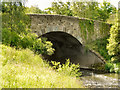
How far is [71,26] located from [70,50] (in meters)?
6.22

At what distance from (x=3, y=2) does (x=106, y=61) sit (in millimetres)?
11544

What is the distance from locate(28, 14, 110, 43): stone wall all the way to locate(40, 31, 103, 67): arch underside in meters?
0.84

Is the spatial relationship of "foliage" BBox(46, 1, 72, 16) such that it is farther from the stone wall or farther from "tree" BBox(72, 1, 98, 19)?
the stone wall

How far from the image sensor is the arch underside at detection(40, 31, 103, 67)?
1710 cm

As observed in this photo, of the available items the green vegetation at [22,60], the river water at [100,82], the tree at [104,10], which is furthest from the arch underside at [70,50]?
the tree at [104,10]

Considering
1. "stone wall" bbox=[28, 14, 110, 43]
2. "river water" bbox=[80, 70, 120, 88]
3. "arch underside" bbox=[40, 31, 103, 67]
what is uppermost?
"stone wall" bbox=[28, 14, 110, 43]

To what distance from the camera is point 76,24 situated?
16.6 m

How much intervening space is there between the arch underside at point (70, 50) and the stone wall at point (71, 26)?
84 cm

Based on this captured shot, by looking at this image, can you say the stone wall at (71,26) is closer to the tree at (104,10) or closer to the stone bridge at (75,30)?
the stone bridge at (75,30)

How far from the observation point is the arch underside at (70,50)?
673 inches

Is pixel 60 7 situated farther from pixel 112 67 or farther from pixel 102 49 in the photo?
pixel 112 67

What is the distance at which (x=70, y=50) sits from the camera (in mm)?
21797

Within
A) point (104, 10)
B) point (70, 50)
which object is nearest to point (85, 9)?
point (104, 10)

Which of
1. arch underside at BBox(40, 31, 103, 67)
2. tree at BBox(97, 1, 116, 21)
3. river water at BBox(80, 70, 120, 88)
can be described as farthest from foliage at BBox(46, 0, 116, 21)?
river water at BBox(80, 70, 120, 88)
